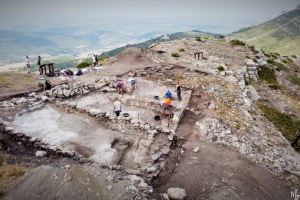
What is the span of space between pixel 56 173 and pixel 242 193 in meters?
12.3

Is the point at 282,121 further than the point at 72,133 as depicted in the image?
Yes

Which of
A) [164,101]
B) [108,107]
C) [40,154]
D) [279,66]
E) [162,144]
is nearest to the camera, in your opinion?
[40,154]

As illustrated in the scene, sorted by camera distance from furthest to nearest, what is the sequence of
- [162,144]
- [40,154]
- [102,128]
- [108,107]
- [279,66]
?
[279,66] < [108,107] < [102,128] < [162,144] < [40,154]

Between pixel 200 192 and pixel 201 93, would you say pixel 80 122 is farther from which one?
pixel 201 93

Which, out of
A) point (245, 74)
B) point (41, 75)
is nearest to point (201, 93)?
point (245, 74)

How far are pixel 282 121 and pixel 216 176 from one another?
22.5 meters

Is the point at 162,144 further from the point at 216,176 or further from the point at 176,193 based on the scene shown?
the point at 176,193

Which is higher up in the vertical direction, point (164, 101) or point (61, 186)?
point (164, 101)

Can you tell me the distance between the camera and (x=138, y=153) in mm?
22766

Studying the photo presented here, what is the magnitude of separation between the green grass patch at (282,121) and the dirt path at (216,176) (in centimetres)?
1482

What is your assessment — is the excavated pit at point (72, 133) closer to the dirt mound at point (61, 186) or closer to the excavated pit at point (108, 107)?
the excavated pit at point (108, 107)

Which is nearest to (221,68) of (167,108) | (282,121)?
(282,121)

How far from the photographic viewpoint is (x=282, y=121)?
126 ft

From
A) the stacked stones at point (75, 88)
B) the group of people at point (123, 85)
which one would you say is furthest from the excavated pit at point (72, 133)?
the group of people at point (123, 85)
